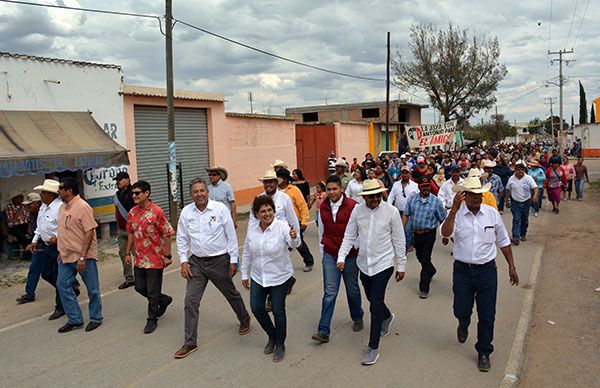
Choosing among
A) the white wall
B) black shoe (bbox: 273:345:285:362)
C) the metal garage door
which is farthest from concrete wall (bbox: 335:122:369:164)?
black shoe (bbox: 273:345:285:362)

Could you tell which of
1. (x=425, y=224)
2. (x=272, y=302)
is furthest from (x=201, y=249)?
(x=425, y=224)

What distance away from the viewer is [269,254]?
5.11 m

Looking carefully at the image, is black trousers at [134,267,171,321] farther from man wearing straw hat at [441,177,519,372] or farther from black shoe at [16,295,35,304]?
man wearing straw hat at [441,177,519,372]

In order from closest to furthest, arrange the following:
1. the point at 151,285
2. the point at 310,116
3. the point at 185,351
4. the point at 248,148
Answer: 1. the point at 185,351
2. the point at 151,285
3. the point at 248,148
4. the point at 310,116

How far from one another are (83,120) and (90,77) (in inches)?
46.8

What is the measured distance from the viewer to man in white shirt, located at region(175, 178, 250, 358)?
5414 mm

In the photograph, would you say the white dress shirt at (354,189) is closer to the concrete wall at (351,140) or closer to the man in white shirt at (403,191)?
the man in white shirt at (403,191)

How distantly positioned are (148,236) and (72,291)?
1144 millimetres

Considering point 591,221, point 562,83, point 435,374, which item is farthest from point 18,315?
point 562,83

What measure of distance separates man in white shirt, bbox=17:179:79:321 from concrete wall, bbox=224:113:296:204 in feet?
36.1

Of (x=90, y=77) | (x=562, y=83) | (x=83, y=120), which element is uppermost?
(x=562, y=83)

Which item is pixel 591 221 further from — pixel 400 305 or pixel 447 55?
pixel 447 55

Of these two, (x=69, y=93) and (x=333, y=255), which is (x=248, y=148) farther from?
(x=333, y=255)

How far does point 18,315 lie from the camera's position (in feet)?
23.5
